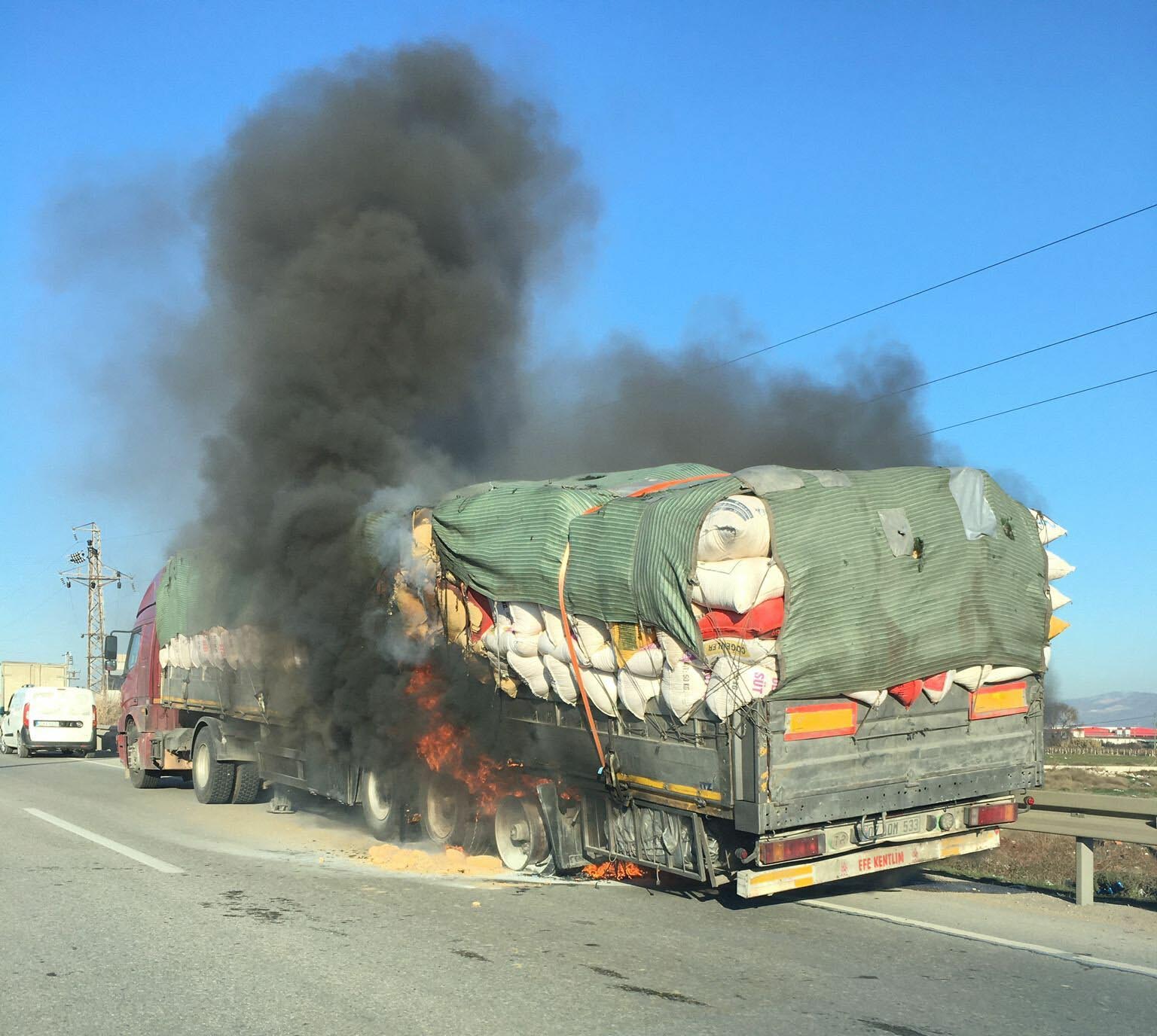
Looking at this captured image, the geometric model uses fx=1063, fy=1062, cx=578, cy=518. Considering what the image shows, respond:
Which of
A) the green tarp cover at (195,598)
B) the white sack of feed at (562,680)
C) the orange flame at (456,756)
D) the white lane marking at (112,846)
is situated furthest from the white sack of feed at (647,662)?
the green tarp cover at (195,598)

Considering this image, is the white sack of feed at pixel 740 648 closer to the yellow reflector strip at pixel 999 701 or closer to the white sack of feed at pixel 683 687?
the white sack of feed at pixel 683 687

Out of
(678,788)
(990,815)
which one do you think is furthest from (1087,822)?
(678,788)

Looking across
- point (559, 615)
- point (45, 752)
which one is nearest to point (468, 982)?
point (559, 615)

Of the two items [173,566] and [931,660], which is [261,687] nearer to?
[173,566]

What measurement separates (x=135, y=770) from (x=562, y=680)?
11537mm

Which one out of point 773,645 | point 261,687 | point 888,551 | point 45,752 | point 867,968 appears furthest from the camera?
point 45,752

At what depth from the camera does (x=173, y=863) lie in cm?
895

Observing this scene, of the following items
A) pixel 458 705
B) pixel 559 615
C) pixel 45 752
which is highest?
pixel 559 615

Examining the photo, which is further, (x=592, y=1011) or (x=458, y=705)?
(x=458, y=705)

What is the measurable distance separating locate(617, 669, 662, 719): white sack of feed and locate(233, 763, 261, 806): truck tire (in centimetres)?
813

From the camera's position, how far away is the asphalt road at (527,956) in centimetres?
480

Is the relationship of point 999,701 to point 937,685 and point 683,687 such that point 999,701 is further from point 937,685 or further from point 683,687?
point 683,687

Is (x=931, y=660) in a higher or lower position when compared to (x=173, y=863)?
higher

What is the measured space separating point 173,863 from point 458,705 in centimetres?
286
